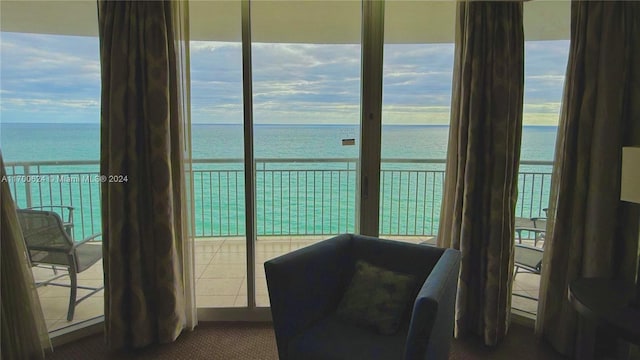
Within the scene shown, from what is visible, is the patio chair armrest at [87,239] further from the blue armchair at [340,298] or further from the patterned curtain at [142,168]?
the blue armchair at [340,298]

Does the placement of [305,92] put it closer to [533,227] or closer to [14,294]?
[533,227]

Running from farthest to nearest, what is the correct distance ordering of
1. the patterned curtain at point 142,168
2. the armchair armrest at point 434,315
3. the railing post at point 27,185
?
the railing post at point 27,185 < the patterned curtain at point 142,168 < the armchair armrest at point 434,315

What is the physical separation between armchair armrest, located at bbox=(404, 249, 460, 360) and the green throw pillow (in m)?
0.21

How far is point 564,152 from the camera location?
2055mm

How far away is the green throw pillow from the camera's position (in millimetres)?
1674

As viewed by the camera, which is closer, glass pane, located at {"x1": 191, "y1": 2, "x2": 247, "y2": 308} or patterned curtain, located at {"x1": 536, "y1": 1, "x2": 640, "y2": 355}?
patterned curtain, located at {"x1": 536, "y1": 1, "x2": 640, "y2": 355}

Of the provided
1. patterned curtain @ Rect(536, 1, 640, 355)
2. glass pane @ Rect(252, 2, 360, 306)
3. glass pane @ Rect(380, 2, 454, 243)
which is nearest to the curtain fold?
glass pane @ Rect(252, 2, 360, 306)

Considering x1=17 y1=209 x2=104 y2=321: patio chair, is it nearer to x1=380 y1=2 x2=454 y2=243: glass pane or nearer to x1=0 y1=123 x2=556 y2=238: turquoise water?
x1=0 y1=123 x2=556 y2=238: turquoise water

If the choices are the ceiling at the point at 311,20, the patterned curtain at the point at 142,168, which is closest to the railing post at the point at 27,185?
the patterned curtain at the point at 142,168

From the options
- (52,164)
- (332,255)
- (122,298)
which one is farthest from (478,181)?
(52,164)

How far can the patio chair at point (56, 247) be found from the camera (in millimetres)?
2225

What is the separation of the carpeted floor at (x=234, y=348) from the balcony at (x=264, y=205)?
24cm

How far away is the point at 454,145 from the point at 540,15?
42.3 inches

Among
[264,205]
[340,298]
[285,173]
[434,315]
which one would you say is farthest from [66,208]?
[434,315]
